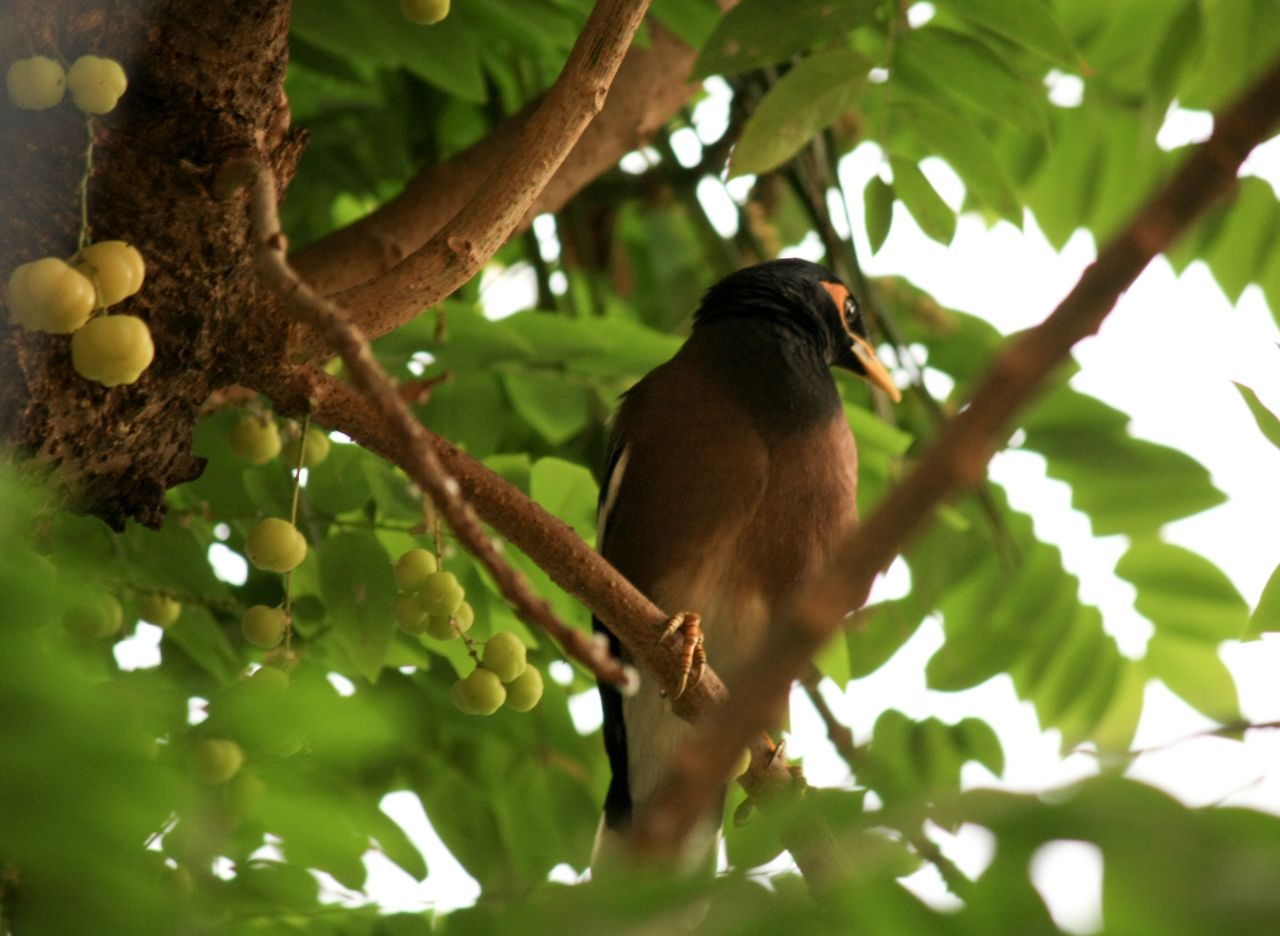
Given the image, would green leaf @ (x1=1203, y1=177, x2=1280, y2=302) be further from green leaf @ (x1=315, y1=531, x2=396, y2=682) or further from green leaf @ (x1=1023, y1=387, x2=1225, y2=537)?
green leaf @ (x1=315, y1=531, x2=396, y2=682)

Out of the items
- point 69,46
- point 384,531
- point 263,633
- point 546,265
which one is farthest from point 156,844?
point 546,265

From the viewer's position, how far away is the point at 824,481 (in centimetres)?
256

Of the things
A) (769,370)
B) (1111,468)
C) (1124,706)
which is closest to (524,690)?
(769,370)

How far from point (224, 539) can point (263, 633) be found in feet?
1.51

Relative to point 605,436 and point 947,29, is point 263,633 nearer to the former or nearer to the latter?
point 605,436

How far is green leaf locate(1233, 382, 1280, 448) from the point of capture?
1497 mm

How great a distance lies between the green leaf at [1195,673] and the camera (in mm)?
2641

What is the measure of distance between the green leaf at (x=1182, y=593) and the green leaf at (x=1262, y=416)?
3.98 feet

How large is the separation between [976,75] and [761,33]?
0.44 metres

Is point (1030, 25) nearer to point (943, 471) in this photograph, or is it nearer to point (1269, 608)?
point (1269, 608)

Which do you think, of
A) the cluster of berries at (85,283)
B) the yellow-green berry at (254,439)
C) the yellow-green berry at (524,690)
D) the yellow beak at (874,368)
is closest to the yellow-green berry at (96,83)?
the cluster of berries at (85,283)

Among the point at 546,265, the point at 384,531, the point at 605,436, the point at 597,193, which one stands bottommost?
the point at 384,531

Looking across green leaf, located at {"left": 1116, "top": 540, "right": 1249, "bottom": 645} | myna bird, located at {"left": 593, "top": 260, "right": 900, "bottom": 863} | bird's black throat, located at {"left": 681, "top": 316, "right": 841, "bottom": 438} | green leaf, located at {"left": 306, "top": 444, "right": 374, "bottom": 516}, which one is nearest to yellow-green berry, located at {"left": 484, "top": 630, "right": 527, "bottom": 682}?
green leaf, located at {"left": 306, "top": 444, "right": 374, "bottom": 516}

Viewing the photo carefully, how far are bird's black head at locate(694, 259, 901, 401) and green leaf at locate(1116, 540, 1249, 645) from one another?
0.59 m
